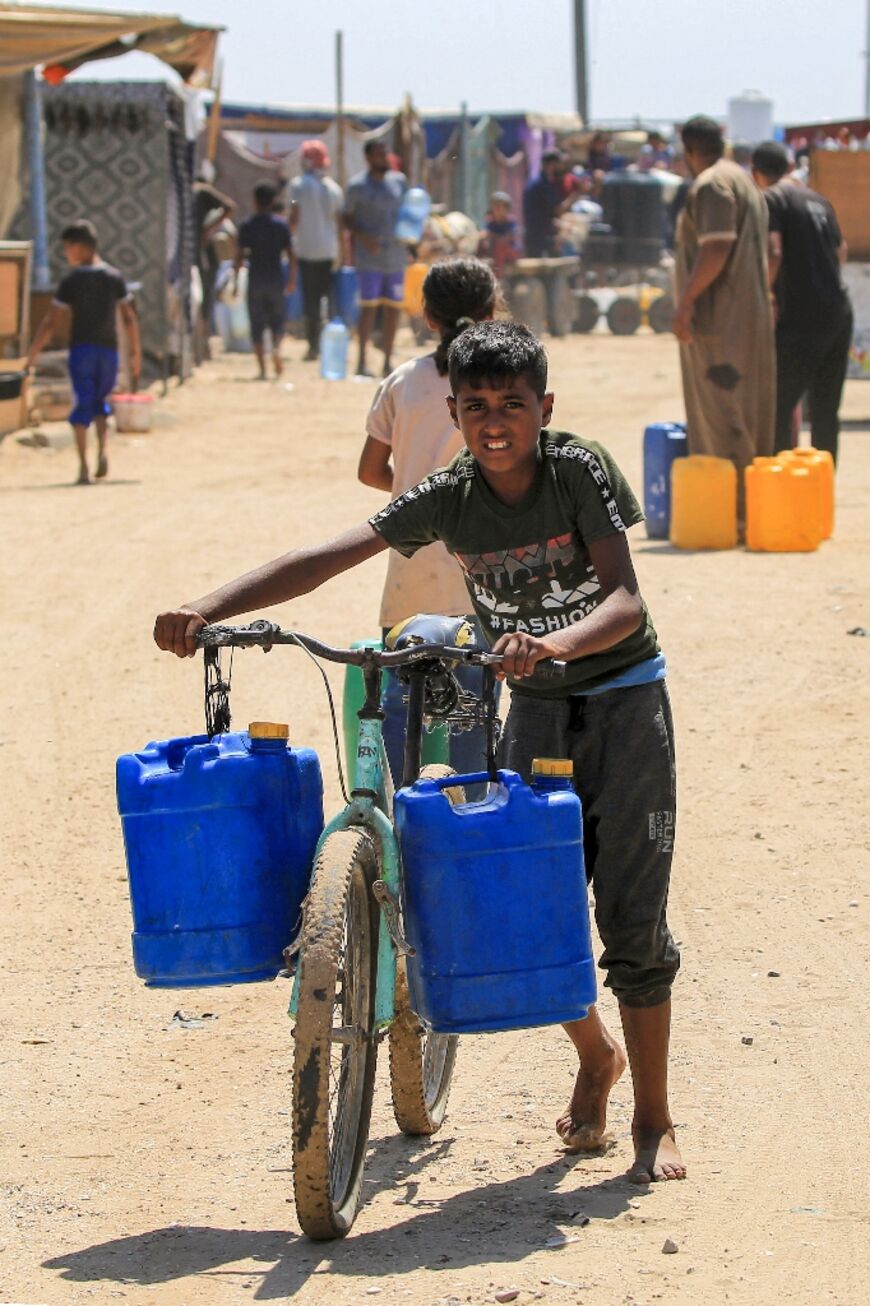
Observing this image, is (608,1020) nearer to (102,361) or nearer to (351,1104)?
(351,1104)

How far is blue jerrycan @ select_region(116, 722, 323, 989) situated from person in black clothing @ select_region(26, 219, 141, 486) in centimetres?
1097

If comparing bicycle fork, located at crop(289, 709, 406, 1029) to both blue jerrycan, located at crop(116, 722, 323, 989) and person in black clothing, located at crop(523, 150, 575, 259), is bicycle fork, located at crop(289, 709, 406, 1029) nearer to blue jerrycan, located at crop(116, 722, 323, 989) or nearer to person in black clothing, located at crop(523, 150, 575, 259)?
blue jerrycan, located at crop(116, 722, 323, 989)

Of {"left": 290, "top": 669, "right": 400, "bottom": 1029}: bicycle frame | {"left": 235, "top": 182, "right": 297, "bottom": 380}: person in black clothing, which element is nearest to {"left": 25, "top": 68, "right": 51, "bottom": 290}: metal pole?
{"left": 235, "top": 182, "right": 297, "bottom": 380}: person in black clothing

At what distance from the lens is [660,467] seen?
12.1m

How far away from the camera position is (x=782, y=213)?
1257cm

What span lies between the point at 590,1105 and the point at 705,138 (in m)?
8.12

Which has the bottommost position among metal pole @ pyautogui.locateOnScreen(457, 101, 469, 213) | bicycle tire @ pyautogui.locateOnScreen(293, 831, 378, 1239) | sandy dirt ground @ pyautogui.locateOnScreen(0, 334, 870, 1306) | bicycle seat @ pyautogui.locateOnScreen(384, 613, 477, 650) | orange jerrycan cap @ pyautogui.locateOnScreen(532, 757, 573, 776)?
sandy dirt ground @ pyautogui.locateOnScreen(0, 334, 870, 1306)

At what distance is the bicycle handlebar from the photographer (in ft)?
12.1

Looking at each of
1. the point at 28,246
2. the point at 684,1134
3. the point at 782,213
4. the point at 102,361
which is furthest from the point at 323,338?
the point at 684,1134

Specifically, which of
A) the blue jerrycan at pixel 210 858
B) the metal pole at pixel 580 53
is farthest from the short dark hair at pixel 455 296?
the metal pole at pixel 580 53

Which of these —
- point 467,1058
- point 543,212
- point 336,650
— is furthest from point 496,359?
point 543,212

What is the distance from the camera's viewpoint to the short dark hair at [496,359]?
3.89 meters

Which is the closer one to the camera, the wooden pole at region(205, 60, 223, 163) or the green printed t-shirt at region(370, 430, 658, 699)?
the green printed t-shirt at region(370, 430, 658, 699)

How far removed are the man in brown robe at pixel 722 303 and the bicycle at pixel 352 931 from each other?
7531mm
